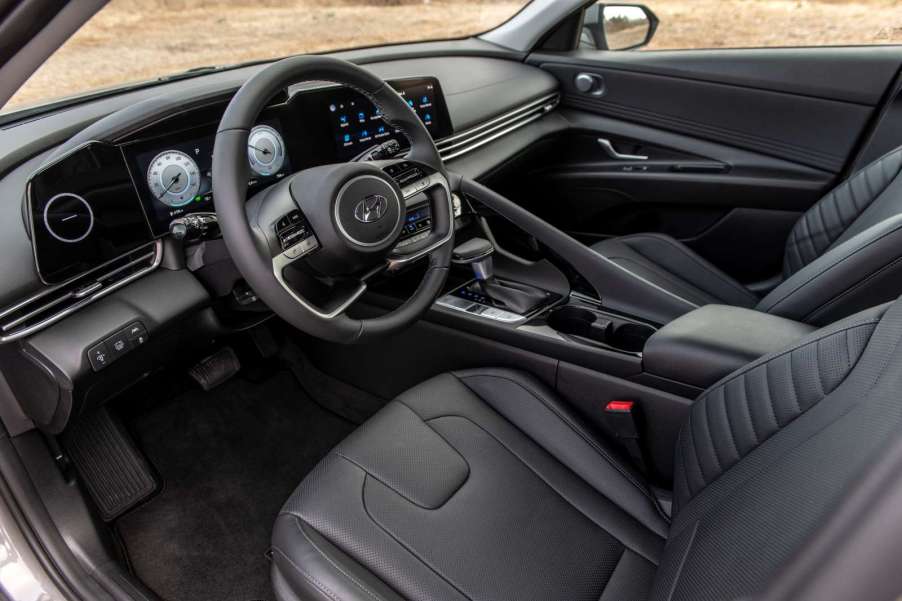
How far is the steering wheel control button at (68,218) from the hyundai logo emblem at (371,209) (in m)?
0.48

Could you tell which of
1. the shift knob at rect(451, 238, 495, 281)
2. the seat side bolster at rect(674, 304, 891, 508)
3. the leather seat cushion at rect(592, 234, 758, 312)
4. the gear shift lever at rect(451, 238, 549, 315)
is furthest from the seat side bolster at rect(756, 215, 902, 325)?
the shift knob at rect(451, 238, 495, 281)

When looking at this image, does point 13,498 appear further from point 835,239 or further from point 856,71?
point 856,71

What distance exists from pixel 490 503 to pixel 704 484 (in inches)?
15.3

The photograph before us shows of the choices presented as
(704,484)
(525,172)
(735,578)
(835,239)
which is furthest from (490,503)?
(525,172)

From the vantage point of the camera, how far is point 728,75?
2.24m

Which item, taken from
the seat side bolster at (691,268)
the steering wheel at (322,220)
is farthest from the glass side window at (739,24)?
the steering wheel at (322,220)

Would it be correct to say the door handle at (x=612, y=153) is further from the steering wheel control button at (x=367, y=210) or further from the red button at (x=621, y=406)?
the steering wheel control button at (x=367, y=210)

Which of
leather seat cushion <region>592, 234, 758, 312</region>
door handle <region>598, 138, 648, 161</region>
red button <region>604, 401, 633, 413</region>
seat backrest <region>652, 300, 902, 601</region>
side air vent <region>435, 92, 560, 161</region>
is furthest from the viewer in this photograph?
door handle <region>598, 138, 648, 161</region>

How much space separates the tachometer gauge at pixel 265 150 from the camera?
1.42 m

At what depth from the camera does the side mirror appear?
2523mm

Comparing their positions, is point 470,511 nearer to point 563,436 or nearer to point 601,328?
point 563,436

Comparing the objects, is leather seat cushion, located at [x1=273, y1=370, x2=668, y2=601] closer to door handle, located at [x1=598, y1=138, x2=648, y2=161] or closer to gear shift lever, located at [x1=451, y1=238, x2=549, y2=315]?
gear shift lever, located at [x1=451, y1=238, x2=549, y2=315]

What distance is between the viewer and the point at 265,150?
145 centimetres

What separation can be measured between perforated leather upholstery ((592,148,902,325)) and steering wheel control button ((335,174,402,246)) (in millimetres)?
639
